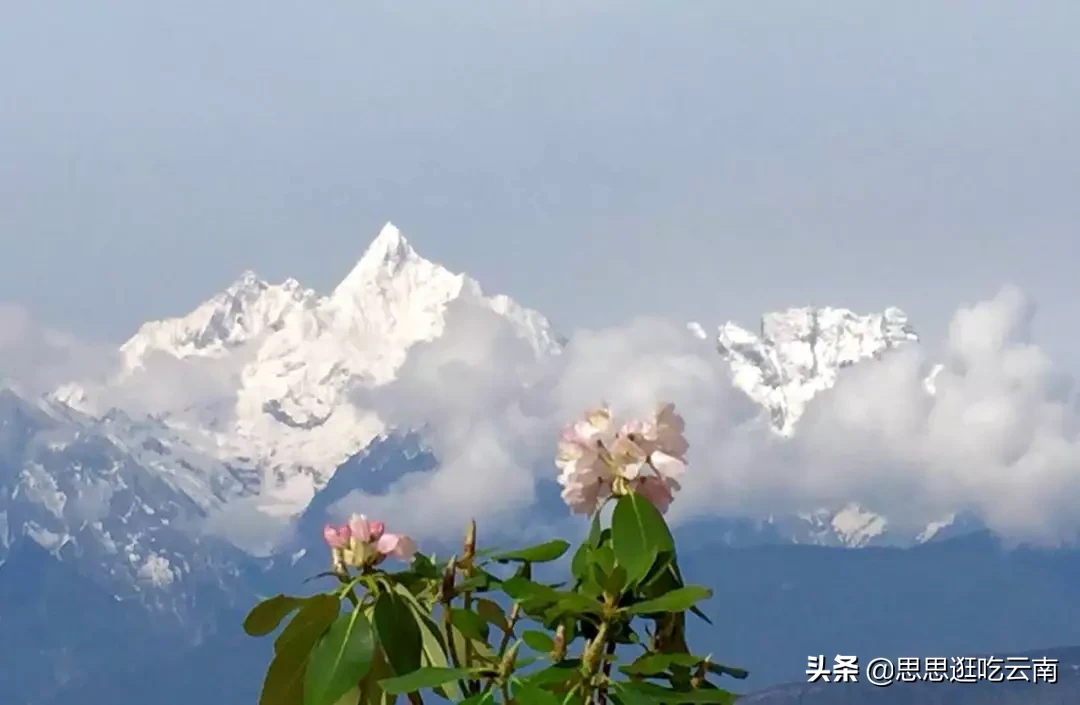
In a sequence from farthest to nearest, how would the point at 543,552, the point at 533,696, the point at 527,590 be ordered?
the point at 543,552 → the point at 527,590 → the point at 533,696

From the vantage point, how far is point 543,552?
102 cm

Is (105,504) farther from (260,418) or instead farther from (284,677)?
(284,677)

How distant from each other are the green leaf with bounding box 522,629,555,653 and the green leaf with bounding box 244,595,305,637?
0.19m

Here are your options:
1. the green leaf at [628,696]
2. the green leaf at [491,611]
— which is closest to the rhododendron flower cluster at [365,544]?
the green leaf at [491,611]

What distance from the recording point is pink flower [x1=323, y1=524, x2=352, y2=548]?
3.22 ft

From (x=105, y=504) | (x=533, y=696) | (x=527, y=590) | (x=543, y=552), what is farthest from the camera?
(x=105, y=504)

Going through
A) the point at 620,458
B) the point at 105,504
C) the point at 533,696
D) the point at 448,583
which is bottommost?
the point at 533,696

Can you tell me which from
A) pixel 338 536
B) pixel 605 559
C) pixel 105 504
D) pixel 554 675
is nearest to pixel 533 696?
pixel 554 675

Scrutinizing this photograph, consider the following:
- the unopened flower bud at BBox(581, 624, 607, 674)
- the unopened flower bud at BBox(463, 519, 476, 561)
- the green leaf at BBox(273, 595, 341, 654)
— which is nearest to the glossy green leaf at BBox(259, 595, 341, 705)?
the green leaf at BBox(273, 595, 341, 654)

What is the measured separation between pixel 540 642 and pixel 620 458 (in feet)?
0.58

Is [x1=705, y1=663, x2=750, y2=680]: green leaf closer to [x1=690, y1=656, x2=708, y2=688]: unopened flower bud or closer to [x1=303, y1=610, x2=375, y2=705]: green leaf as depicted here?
[x1=690, y1=656, x2=708, y2=688]: unopened flower bud

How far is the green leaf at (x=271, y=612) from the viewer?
0.97 meters

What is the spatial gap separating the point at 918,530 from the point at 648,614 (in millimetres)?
163804

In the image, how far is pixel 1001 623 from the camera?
13912 centimetres
